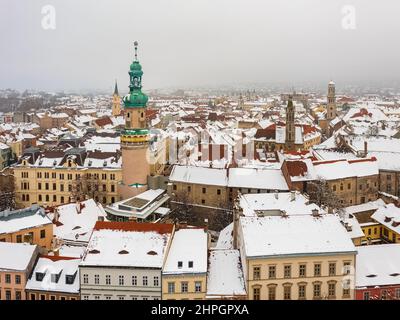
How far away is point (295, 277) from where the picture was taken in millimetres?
14898

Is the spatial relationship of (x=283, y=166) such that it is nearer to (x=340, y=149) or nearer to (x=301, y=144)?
(x=340, y=149)

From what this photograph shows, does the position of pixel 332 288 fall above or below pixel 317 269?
below

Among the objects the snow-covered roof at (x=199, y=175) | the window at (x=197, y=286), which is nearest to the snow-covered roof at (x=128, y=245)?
the window at (x=197, y=286)

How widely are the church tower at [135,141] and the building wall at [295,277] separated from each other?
13745mm

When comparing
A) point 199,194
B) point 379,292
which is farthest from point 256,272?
point 199,194

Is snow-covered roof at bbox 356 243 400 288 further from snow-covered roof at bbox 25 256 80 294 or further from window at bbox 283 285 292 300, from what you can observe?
snow-covered roof at bbox 25 256 80 294

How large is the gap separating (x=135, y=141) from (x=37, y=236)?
375 inches

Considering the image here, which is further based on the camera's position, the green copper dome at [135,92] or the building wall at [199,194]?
the green copper dome at [135,92]

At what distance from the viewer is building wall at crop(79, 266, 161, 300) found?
14836 millimetres

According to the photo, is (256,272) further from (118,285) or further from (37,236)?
(37,236)

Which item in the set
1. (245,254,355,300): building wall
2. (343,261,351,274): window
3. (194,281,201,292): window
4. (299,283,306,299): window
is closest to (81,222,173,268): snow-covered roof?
(194,281,201,292): window

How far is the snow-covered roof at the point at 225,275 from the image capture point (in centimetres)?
1464

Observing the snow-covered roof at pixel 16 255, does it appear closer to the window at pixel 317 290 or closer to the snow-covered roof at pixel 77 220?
the snow-covered roof at pixel 77 220
